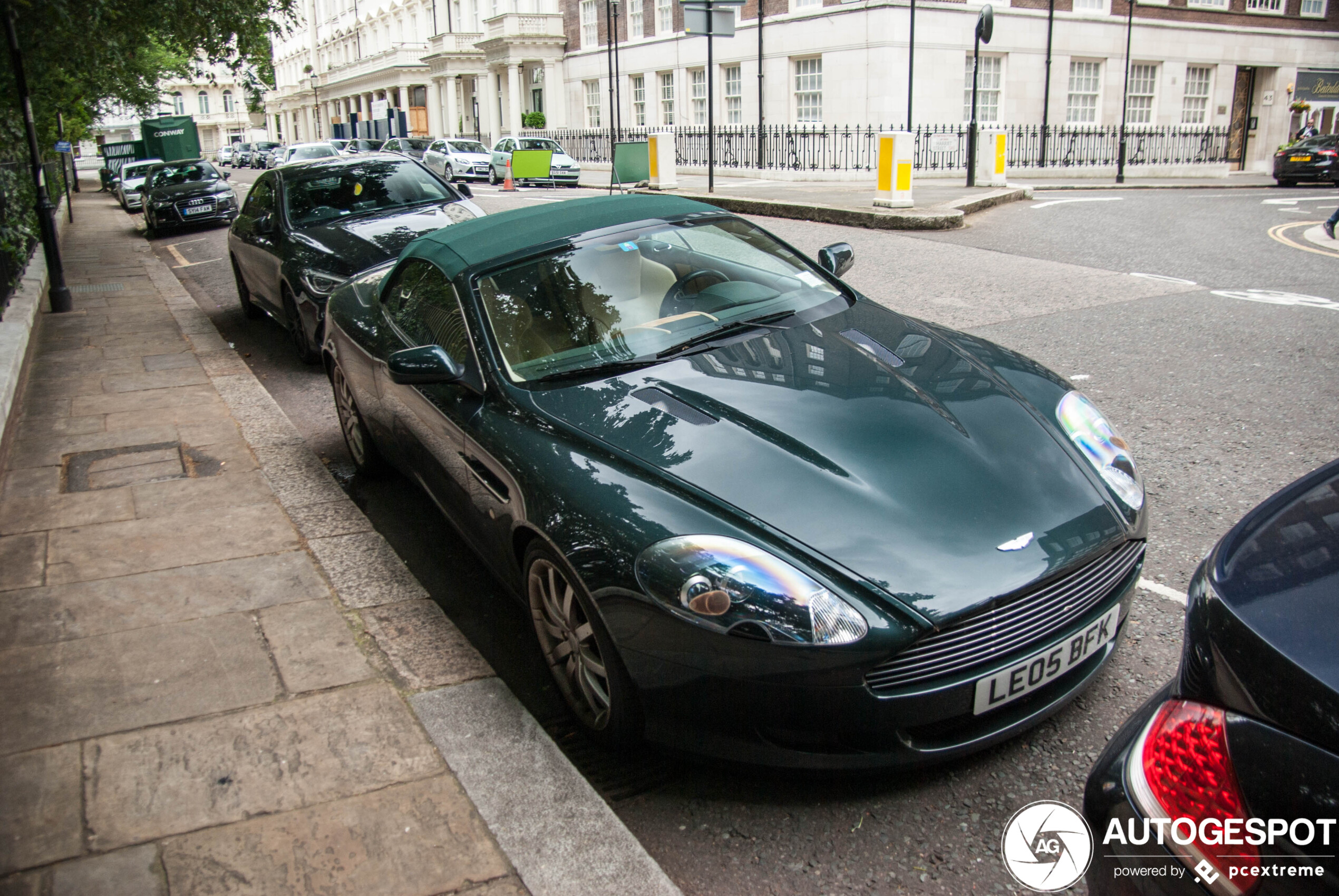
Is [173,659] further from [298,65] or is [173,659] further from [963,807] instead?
[298,65]

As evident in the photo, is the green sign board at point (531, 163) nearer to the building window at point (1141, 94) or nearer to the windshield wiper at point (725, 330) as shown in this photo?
the building window at point (1141, 94)

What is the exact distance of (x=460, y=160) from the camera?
103 ft

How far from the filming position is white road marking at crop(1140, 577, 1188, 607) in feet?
11.5

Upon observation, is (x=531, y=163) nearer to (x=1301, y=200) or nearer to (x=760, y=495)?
(x=1301, y=200)

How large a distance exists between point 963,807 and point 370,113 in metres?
74.8

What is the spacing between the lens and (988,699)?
2428 millimetres

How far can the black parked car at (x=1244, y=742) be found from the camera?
128cm

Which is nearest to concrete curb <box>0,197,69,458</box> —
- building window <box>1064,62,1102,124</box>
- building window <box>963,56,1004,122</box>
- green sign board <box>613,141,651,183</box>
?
green sign board <box>613,141,651,183</box>

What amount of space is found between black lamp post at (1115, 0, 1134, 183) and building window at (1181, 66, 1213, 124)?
3.01 metres

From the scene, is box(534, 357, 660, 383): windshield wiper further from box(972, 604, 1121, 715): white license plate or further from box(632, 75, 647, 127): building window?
box(632, 75, 647, 127): building window

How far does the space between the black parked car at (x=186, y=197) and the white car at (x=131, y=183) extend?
600 centimetres

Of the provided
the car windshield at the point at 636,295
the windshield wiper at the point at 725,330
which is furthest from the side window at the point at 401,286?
the windshield wiper at the point at 725,330

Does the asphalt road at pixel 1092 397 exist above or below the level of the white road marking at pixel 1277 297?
below

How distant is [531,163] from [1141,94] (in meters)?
20.9
